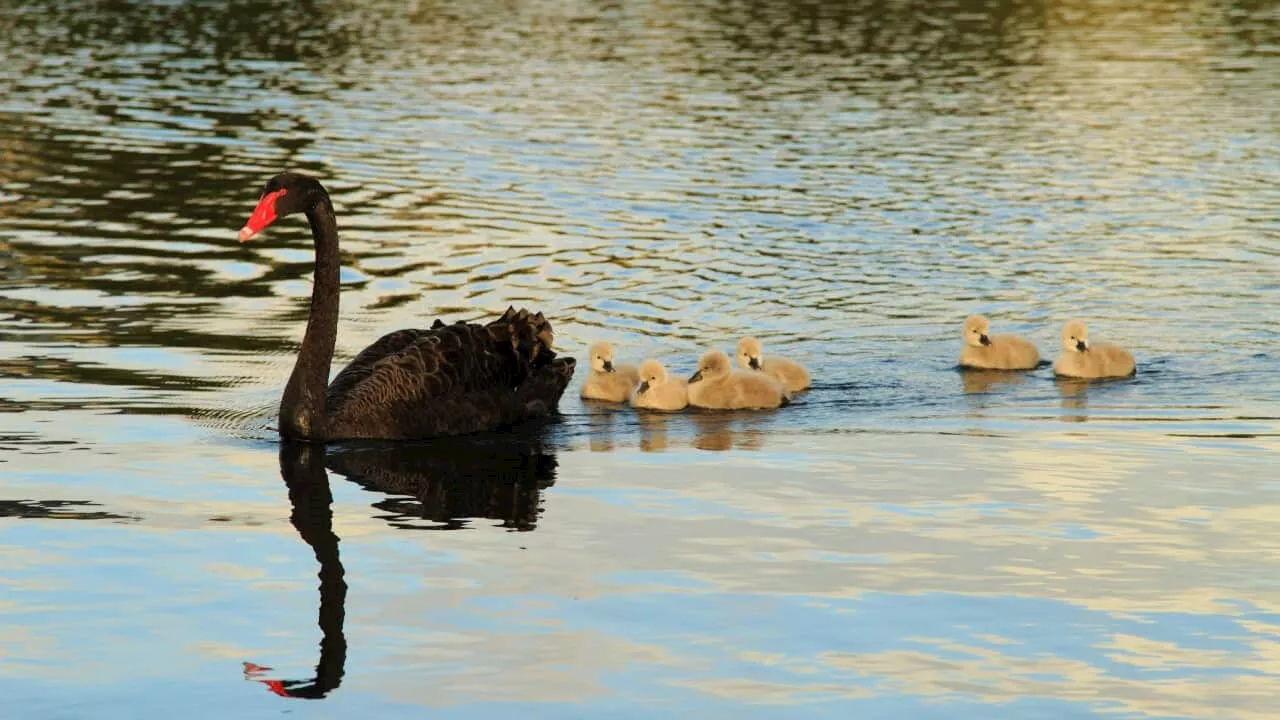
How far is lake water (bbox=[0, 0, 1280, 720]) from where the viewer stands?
7969mm

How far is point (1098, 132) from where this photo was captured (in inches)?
1093

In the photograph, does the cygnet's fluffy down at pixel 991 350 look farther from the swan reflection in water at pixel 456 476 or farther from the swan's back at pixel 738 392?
the swan reflection in water at pixel 456 476

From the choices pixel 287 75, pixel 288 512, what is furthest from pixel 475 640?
pixel 287 75

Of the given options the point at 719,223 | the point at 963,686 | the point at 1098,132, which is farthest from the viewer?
the point at 1098,132

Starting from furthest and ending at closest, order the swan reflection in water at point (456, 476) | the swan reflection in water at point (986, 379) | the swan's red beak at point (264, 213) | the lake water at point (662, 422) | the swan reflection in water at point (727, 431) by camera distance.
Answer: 1. the swan reflection in water at point (986, 379)
2. the swan reflection in water at point (727, 431)
3. the swan's red beak at point (264, 213)
4. the swan reflection in water at point (456, 476)
5. the lake water at point (662, 422)

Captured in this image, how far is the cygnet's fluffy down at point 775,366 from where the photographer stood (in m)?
13.4

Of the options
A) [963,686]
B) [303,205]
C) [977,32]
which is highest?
[977,32]

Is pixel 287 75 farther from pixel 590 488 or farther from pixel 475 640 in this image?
pixel 475 640

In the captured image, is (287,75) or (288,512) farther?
(287,75)

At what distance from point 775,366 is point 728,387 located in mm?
569

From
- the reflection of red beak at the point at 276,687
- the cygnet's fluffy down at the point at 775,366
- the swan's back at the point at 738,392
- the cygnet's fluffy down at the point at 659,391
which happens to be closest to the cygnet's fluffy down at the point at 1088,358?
the cygnet's fluffy down at the point at 775,366

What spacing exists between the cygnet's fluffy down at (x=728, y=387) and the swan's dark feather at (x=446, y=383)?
88 centimetres

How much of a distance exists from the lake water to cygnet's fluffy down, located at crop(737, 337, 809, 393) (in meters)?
0.17

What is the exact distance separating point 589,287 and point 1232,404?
5.91m
